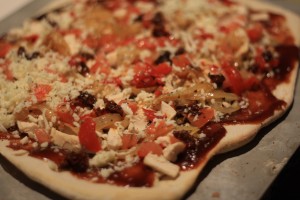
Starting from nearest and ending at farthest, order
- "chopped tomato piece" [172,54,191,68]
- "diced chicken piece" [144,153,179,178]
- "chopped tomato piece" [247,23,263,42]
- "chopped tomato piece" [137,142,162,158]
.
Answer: "diced chicken piece" [144,153,179,178], "chopped tomato piece" [137,142,162,158], "chopped tomato piece" [172,54,191,68], "chopped tomato piece" [247,23,263,42]

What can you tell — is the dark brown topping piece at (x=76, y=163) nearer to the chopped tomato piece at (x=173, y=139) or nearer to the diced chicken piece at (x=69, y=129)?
the diced chicken piece at (x=69, y=129)

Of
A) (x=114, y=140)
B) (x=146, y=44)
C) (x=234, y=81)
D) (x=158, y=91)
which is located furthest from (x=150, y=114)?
(x=146, y=44)

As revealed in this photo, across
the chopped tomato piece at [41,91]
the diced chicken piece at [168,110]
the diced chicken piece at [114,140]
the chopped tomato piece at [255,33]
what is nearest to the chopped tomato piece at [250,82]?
the chopped tomato piece at [255,33]

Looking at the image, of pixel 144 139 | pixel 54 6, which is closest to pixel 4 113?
pixel 144 139

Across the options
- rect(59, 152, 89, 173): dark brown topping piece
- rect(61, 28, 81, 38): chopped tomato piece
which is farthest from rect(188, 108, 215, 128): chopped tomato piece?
rect(61, 28, 81, 38): chopped tomato piece

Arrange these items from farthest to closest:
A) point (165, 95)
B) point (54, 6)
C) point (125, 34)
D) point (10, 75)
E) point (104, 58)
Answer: point (54, 6) → point (125, 34) → point (104, 58) → point (10, 75) → point (165, 95)

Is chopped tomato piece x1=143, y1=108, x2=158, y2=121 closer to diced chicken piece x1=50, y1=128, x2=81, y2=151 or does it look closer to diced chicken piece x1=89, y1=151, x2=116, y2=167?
diced chicken piece x1=89, y1=151, x2=116, y2=167

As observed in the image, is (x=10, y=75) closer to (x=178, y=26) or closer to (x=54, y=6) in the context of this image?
(x=54, y=6)
